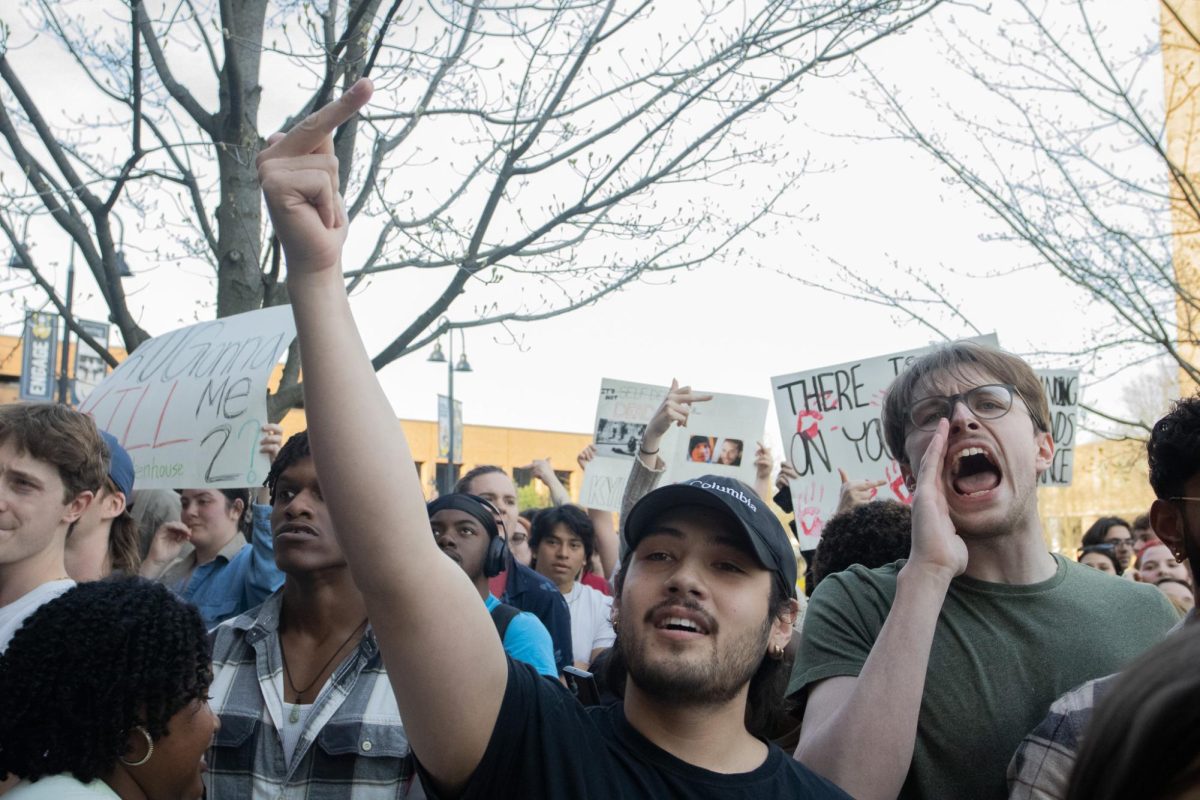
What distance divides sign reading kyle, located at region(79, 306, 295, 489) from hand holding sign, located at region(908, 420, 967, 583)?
2.52m

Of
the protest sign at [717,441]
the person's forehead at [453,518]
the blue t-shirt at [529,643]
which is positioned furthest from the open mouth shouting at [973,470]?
the protest sign at [717,441]

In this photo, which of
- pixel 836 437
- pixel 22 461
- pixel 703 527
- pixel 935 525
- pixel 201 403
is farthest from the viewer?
pixel 836 437

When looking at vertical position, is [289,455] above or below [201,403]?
below

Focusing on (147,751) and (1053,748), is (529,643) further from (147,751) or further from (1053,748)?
(1053,748)

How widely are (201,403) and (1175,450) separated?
3.49m

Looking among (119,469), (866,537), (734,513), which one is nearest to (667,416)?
(866,537)

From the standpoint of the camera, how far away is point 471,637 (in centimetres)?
169

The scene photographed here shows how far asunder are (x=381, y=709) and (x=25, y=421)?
52.7 inches

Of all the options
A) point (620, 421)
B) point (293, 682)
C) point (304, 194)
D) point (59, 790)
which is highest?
point (304, 194)

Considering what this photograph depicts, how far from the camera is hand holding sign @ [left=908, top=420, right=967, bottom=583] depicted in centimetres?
232

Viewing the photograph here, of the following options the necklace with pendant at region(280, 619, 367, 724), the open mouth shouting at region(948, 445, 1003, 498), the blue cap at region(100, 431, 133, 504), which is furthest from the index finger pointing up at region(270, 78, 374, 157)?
the blue cap at region(100, 431, 133, 504)

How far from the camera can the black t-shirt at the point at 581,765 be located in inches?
68.0

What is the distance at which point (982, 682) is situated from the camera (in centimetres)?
233

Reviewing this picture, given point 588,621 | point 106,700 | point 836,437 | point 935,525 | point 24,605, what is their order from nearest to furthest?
1. point 106,700
2. point 935,525
3. point 24,605
4. point 836,437
5. point 588,621
